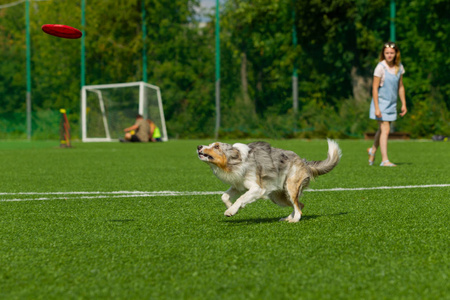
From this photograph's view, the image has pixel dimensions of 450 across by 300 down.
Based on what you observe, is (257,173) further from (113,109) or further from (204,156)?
(113,109)

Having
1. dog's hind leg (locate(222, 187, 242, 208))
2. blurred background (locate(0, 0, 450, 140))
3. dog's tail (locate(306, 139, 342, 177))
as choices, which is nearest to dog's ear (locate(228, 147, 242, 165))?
dog's hind leg (locate(222, 187, 242, 208))

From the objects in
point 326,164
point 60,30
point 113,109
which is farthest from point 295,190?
point 113,109

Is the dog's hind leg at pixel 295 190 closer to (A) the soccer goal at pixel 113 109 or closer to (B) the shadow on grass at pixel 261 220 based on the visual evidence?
(B) the shadow on grass at pixel 261 220

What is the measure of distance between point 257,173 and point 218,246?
1.13m

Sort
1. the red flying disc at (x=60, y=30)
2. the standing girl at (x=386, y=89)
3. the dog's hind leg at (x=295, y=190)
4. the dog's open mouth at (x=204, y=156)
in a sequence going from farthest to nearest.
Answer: the standing girl at (x=386, y=89) → the red flying disc at (x=60, y=30) → the dog's hind leg at (x=295, y=190) → the dog's open mouth at (x=204, y=156)

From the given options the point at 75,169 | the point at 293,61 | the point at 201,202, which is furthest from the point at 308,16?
the point at 201,202

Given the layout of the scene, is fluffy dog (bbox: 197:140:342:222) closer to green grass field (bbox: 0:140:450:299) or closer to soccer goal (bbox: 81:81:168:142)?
green grass field (bbox: 0:140:450:299)

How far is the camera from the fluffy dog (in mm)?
4988

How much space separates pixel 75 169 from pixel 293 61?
69.2 feet

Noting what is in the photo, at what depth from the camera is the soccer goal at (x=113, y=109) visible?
2967 cm

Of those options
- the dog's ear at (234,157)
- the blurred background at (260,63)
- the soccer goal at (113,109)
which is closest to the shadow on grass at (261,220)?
the dog's ear at (234,157)

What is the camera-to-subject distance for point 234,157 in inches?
198

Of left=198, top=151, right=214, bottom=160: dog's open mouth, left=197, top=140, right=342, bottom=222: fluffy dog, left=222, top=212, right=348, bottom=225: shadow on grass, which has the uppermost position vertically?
left=198, top=151, right=214, bottom=160: dog's open mouth

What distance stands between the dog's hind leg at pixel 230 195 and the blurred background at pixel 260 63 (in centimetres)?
2187
